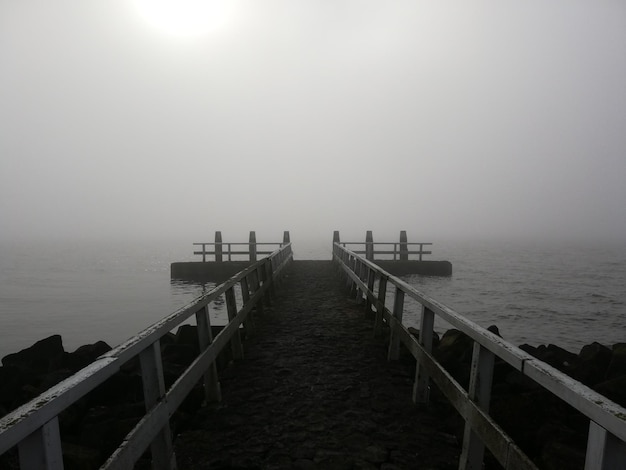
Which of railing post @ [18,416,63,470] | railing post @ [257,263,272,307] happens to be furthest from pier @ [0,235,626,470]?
railing post @ [257,263,272,307]

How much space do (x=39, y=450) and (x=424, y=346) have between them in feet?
12.1

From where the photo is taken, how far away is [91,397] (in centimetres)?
598

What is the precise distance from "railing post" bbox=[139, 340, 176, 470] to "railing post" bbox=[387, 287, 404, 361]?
3465mm

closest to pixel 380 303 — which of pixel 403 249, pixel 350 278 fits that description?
pixel 350 278

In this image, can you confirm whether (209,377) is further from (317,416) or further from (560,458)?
(560,458)

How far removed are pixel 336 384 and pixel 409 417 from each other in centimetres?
115

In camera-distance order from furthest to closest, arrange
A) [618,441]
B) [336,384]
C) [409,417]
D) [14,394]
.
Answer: [14,394] < [336,384] < [409,417] < [618,441]

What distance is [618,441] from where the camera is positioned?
1666 mm

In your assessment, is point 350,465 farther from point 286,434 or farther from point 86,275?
point 86,275

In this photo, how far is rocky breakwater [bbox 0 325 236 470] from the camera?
4.13 meters

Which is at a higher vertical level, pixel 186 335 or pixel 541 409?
pixel 541 409

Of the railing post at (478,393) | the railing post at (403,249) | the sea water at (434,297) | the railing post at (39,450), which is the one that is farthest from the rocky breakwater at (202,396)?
the railing post at (403,249)

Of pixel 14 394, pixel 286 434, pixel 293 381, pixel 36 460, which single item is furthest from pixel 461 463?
pixel 14 394

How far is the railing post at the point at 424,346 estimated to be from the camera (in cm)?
439
